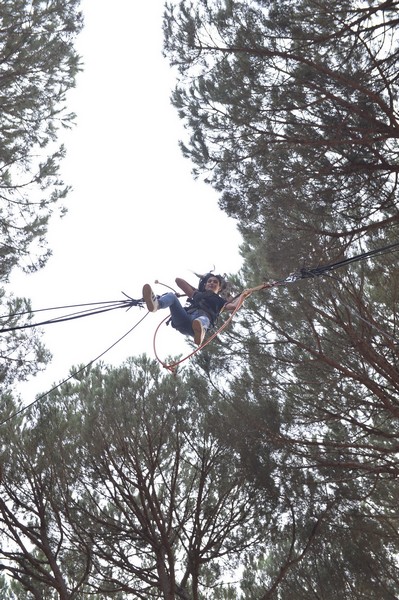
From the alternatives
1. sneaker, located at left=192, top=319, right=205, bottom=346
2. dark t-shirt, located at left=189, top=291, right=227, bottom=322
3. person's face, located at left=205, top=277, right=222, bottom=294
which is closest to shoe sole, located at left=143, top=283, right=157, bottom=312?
sneaker, located at left=192, top=319, right=205, bottom=346

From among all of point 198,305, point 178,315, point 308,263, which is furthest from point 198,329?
point 308,263

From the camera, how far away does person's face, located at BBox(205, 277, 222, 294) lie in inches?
205

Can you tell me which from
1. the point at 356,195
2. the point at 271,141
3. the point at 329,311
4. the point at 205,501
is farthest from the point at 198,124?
the point at 205,501

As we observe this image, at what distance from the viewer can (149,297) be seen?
4348 millimetres

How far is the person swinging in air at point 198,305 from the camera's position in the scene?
15.3 ft

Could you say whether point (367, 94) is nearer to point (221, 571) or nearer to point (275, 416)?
point (275, 416)

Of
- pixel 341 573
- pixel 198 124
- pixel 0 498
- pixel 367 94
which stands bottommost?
pixel 341 573

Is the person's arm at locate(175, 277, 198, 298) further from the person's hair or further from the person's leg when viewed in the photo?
the person's leg

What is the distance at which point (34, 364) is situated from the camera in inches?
314

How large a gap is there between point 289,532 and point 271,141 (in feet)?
16.3

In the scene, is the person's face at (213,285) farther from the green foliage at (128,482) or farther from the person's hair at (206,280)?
the green foliage at (128,482)

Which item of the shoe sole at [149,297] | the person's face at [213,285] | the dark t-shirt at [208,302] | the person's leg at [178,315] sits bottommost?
the shoe sole at [149,297]

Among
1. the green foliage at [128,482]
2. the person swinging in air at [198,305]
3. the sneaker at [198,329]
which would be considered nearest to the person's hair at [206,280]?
the person swinging in air at [198,305]

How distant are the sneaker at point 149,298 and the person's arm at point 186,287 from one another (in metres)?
0.75
